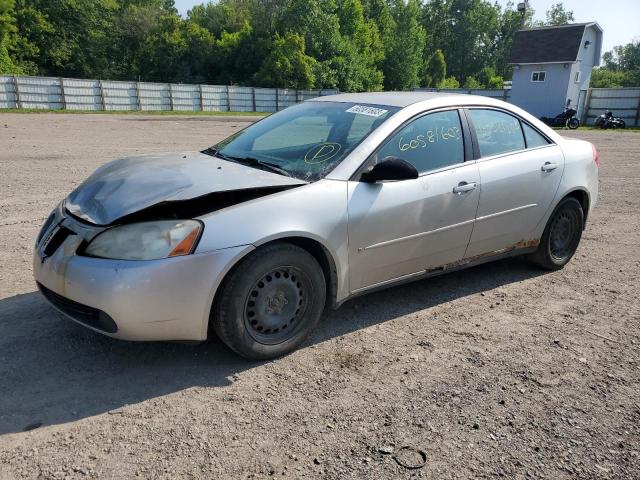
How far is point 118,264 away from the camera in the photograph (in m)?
2.78

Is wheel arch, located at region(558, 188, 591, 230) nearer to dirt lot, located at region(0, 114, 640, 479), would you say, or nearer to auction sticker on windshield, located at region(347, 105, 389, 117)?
dirt lot, located at region(0, 114, 640, 479)

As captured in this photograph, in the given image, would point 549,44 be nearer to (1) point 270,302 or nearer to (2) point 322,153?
(2) point 322,153

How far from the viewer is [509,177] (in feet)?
14.1

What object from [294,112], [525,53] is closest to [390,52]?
[525,53]

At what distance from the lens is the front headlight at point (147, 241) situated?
2809 millimetres

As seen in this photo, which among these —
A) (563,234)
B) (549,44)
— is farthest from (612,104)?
(563,234)

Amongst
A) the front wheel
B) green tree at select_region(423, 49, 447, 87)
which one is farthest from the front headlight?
green tree at select_region(423, 49, 447, 87)

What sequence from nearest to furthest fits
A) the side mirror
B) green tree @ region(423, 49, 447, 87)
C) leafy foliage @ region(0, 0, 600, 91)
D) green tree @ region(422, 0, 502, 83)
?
the side mirror, leafy foliage @ region(0, 0, 600, 91), green tree @ region(423, 49, 447, 87), green tree @ region(422, 0, 502, 83)

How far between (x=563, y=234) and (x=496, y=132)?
136 cm

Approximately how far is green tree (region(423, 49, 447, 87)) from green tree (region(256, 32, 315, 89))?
1205 inches

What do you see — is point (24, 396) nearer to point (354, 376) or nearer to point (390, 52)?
point (354, 376)

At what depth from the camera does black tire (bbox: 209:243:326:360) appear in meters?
3.00

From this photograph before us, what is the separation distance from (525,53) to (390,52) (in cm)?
2520

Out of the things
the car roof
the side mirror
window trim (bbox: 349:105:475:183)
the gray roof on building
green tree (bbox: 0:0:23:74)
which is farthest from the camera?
green tree (bbox: 0:0:23:74)
